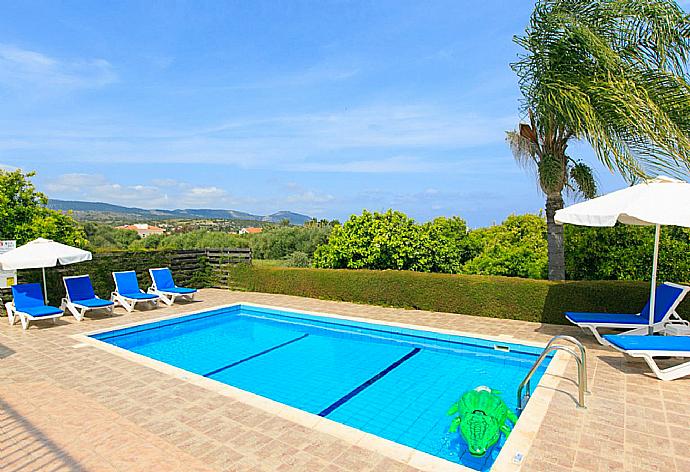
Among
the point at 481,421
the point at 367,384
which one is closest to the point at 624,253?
the point at 367,384

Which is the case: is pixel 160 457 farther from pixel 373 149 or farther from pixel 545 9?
pixel 373 149

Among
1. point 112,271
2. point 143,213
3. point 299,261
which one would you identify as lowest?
point 299,261

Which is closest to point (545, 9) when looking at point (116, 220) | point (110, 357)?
point (110, 357)

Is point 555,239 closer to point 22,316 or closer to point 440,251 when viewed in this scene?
point 440,251

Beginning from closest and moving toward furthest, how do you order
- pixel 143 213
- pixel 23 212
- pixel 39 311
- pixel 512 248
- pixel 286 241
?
pixel 39 311 < pixel 512 248 < pixel 23 212 < pixel 286 241 < pixel 143 213

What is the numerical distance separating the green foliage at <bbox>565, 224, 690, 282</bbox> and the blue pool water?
4048 millimetres

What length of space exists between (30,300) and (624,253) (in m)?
13.8

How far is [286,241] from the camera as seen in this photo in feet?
85.1

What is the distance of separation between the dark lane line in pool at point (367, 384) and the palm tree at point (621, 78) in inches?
192

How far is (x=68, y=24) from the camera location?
40.8 feet

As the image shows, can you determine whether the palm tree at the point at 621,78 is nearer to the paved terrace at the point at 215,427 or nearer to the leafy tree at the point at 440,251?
the paved terrace at the point at 215,427

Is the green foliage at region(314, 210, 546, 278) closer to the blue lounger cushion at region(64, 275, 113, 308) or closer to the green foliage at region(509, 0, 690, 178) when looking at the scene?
the green foliage at region(509, 0, 690, 178)

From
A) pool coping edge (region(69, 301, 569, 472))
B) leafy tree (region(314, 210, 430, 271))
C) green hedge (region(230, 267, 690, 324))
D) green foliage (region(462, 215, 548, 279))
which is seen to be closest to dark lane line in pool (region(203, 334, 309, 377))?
pool coping edge (region(69, 301, 569, 472))

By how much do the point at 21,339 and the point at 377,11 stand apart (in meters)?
12.3
